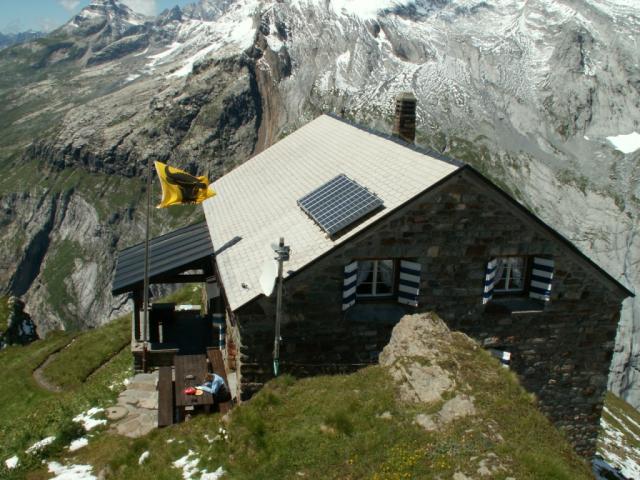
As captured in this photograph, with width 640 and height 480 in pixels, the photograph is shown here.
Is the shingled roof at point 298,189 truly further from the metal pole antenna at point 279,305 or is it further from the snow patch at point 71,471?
the snow patch at point 71,471

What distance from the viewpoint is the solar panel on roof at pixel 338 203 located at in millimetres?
16109

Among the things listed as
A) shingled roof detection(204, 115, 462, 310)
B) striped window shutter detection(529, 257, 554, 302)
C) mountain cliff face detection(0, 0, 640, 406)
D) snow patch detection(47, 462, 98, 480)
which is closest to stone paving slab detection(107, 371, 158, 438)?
snow patch detection(47, 462, 98, 480)

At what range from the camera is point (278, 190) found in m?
22.1

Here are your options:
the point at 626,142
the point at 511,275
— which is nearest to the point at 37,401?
the point at 511,275

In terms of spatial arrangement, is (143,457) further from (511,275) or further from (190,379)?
(511,275)

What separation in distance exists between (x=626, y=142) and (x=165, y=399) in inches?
7482

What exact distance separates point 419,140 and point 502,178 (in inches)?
1015

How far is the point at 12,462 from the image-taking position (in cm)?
1320

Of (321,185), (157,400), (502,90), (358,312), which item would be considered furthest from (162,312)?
(502,90)

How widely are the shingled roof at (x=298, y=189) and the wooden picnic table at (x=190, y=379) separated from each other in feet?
8.60

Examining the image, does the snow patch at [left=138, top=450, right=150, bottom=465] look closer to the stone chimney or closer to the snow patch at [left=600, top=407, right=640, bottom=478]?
the stone chimney

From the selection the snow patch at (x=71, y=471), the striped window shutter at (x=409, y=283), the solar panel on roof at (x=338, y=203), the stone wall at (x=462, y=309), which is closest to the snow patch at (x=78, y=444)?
the snow patch at (x=71, y=471)

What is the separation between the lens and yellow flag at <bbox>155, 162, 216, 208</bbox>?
18.9 metres

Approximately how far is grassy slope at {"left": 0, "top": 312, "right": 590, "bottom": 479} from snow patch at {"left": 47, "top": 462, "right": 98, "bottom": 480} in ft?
0.67
